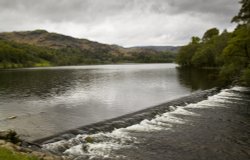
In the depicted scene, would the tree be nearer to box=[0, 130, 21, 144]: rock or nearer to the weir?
the weir

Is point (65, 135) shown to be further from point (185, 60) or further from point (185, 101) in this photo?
point (185, 60)

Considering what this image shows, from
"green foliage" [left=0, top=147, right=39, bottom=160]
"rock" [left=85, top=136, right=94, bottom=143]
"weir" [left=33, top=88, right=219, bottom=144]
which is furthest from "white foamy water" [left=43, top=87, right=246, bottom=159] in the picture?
"green foliage" [left=0, top=147, right=39, bottom=160]

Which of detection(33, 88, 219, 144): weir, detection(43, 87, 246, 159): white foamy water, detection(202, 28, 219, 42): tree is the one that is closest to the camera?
detection(43, 87, 246, 159): white foamy water

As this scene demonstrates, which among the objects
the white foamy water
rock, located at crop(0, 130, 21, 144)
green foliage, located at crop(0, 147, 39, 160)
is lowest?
the white foamy water

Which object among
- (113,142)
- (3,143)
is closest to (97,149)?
(113,142)

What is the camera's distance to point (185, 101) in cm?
4550

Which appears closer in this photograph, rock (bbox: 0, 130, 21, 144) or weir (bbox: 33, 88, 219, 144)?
rock (bbox: 0, 130, 21, 144)

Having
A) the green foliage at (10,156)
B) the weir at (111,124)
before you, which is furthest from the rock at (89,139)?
the green foliage at (10,156)

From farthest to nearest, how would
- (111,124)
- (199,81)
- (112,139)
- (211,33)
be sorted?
1. (211,33)
2. (199,81)
3. (111,124)
4. (112,139)

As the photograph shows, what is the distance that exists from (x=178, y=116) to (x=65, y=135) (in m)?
15.7

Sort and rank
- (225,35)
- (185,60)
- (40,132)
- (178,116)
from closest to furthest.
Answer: (40,132) → (178,116) → (225,35) → (185,60)

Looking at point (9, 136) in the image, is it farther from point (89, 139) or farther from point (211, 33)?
point (211, 33)

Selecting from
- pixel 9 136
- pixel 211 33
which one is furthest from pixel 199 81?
pixel 211 33

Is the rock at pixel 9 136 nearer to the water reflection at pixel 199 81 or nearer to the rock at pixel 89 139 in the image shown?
the rock at pixel 89 139
